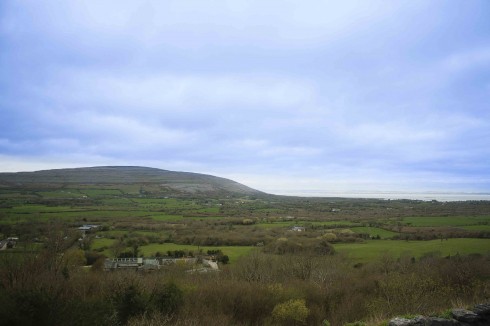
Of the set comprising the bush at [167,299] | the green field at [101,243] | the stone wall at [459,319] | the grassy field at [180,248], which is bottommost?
the grassy field at [180,248]

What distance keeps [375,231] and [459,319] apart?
50455 millimetres

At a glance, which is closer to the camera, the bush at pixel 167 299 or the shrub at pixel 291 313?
the bush at pixel 167 299

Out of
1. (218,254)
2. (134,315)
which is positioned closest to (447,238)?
(218,254)

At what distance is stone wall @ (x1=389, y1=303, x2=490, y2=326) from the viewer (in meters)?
12.6

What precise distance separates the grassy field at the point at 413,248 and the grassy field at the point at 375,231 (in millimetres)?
6687

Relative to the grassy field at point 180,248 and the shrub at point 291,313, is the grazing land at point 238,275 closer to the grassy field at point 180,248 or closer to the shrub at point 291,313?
the shrub at point 291,313

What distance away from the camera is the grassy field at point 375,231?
5725 centimetres

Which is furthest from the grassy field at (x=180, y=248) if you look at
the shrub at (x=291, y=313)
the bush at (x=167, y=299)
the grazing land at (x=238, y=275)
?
the bush at (x=167, y=299)

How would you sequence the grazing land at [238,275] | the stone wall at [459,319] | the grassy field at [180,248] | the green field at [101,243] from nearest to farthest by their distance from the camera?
1. the stone wall at [459,319]
2. the grazing land at [238,275]
3. the grassy field at [180,248]
4. the green field at [101,243]

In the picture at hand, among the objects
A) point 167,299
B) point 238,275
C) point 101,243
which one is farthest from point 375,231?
point 167,299

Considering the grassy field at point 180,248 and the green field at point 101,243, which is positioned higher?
the green field at point 101,243

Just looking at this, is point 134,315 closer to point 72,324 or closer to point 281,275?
point 72,324

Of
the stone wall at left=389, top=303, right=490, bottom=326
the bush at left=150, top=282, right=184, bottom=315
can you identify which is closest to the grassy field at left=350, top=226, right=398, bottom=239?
the stone wall at left=389, top=303, right=490, bottom=326

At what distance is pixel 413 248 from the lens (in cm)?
4481
